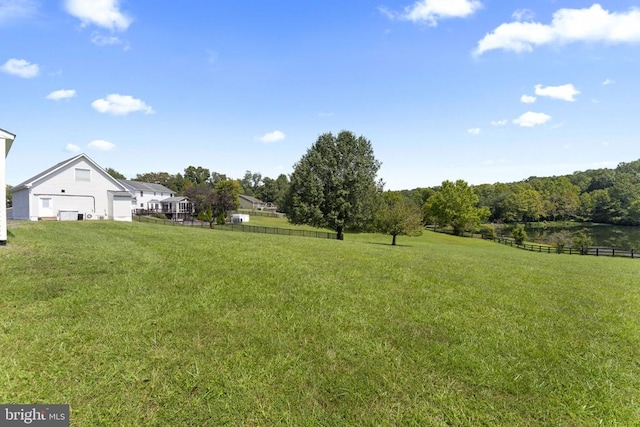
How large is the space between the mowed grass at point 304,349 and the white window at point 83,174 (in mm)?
23677

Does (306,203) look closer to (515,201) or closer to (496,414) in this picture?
(496,414)

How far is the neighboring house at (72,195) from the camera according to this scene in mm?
24072

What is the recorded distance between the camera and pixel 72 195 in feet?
84.4

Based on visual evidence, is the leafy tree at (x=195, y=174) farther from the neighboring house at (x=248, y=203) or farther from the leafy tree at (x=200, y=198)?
the leafy tree at (x=200, y=198)

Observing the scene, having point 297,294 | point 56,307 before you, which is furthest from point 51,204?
point 297,294

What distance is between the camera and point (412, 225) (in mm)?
29781

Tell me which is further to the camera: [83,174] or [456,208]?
[456,208]

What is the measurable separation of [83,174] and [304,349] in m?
30.6

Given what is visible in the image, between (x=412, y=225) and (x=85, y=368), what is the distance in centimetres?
2886

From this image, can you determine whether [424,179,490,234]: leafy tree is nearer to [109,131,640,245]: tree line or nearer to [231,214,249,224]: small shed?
[109,131,640,245]: tree line

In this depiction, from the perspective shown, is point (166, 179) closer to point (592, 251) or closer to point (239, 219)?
point (239, 219)

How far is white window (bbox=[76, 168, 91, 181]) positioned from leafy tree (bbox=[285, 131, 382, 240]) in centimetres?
1739

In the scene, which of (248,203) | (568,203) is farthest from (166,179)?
(568,203)

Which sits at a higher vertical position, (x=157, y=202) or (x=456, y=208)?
(x=157, y=202)
